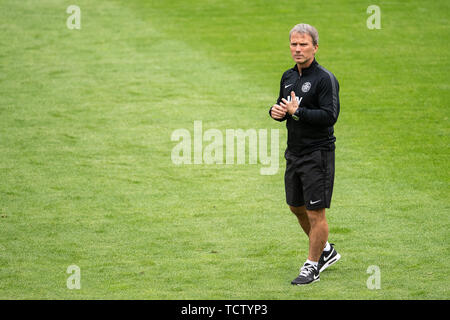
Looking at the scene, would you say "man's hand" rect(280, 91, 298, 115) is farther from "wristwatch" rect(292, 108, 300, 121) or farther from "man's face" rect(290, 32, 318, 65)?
"man's face" rect(290, 32, 318, 65)

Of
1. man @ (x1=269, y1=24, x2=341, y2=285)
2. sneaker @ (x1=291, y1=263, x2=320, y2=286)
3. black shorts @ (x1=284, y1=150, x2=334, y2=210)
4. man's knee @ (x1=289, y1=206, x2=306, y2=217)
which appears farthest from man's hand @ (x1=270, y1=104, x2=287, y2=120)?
sneaker @ (x1=291, y1=263, x2=320, y2=286)

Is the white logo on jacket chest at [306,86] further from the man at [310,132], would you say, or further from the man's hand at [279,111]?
the man's hand at [279,111]

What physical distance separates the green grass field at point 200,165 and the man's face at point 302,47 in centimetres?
199

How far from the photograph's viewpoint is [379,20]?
16.2 m

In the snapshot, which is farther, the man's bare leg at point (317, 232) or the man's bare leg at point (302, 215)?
the man's bare leg at point (302, 215)

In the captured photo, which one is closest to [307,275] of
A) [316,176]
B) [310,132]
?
[316,176]

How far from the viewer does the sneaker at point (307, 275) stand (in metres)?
6.05

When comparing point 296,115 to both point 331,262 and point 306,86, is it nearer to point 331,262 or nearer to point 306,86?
point 306,86

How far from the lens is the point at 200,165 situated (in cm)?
1001

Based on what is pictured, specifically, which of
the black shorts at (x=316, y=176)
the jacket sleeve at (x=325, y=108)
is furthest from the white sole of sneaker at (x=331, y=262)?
the jacket sleeve at (x=325, y=108)

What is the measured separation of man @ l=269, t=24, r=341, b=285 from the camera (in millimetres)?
5836
